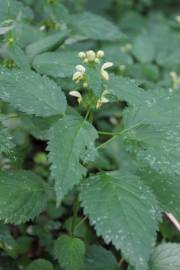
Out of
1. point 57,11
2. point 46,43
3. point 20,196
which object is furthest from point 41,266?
Result: point 57,11

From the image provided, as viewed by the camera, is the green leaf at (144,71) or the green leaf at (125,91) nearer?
the green leaf at (125,91)

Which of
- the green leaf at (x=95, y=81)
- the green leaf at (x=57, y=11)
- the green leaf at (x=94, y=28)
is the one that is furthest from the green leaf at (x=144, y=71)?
the green leaf at (x=95, y=81)

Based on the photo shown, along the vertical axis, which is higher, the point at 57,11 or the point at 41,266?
the point at 57,11

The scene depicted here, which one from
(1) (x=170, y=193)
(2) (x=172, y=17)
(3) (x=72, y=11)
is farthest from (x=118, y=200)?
(2) (x=172, y=17)

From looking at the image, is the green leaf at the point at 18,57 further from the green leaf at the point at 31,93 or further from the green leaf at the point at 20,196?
the green leaf at the point at 20,196

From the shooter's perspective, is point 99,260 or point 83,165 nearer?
point 83,165

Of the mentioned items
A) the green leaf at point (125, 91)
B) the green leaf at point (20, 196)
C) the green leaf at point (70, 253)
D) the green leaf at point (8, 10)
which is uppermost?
the green leaf at point (125, 91)

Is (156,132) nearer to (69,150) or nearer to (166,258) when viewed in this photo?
(69,150)

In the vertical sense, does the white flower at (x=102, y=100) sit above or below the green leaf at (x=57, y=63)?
above
